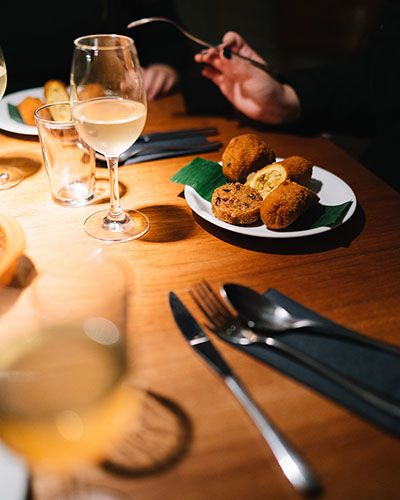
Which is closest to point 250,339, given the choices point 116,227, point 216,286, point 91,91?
point 216,286

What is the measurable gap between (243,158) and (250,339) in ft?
1.49

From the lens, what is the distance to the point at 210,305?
61cm

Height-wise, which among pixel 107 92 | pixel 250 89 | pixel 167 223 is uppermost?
pixel 107 92

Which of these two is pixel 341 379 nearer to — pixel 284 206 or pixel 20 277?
pixel 284 206

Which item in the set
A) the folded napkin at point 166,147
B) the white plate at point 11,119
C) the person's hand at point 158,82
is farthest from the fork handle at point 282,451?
the person's hand at point 158,82

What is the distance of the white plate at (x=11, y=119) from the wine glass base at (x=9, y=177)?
16 cm

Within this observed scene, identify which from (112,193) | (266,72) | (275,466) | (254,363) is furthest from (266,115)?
(275,466)

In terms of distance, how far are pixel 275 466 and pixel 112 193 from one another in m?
0.54

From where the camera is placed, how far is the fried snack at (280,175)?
85cm

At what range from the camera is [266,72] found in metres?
1.26

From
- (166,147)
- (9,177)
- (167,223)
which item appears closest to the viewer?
(167,223)

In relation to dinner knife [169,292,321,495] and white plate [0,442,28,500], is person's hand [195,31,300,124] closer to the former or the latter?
dinner knife [169,292,321,495]

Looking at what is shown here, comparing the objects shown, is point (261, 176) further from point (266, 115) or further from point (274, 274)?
point (266, 115)

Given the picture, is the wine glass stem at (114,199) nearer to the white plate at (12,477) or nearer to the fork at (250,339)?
the fork at (250,339)
